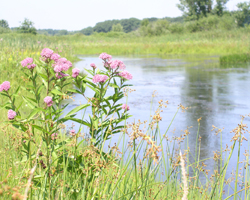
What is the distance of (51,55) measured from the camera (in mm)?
1910

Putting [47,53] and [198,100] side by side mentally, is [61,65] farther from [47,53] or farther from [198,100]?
[198,100]

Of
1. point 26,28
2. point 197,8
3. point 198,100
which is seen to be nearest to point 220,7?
point 197,8

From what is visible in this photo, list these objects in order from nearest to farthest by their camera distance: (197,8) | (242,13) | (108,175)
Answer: (108,175), (242,13), (197,8)

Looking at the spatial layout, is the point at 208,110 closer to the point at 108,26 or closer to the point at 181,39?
the point at 181,39

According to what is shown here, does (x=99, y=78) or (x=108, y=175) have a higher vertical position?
(x=99, y=78)

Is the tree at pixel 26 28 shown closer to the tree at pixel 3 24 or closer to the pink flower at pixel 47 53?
the tree at pixel 3 24

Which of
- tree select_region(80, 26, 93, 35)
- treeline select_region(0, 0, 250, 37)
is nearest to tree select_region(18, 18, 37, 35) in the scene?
treeline select_region(0, 0, 250, 37)

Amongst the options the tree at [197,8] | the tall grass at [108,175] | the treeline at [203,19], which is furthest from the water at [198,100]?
the tree at [197,8]

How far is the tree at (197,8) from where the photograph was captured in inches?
1487

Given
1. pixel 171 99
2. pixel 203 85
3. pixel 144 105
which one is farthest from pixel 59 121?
pixel 203 85

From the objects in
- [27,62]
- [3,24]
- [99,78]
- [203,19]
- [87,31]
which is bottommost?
[99,78]

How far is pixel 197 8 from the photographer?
38.5 metres

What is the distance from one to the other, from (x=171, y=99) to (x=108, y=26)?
86.1m

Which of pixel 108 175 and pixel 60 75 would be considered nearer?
pixel 108 175
